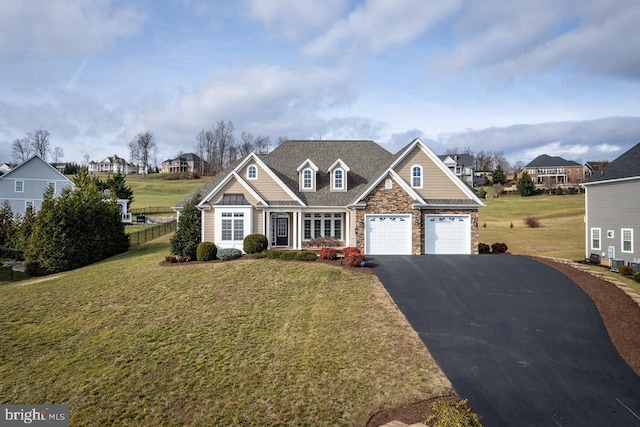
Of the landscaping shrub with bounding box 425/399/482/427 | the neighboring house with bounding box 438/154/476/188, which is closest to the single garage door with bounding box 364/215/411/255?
the landscaping shrub with bounding box 425/399/482/427

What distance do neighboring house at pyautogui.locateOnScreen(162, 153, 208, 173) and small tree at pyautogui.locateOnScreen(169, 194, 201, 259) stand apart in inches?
3598

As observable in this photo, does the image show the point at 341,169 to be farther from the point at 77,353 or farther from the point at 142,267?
the point at 77,353

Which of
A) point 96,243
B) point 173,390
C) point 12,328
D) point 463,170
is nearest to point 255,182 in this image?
point 96,243

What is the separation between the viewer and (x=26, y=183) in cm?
5025

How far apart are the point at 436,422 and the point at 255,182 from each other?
2064cm

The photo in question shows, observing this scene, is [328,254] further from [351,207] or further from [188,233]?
[188,233]

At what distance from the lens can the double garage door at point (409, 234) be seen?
2439cm

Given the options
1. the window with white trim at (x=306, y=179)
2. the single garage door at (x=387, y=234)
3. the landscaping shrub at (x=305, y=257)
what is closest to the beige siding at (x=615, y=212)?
the single garage door at (x=387, y=234)

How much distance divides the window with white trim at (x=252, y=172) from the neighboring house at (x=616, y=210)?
22088mm

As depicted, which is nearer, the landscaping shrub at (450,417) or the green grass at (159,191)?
the landscaping shrub at (450,417)

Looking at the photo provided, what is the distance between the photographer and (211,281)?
18.9m

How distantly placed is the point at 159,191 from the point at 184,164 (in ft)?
129

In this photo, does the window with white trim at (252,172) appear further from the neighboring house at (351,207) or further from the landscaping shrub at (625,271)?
the landscaping shrub at (625,271)

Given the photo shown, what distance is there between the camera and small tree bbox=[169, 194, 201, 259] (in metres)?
24.3
